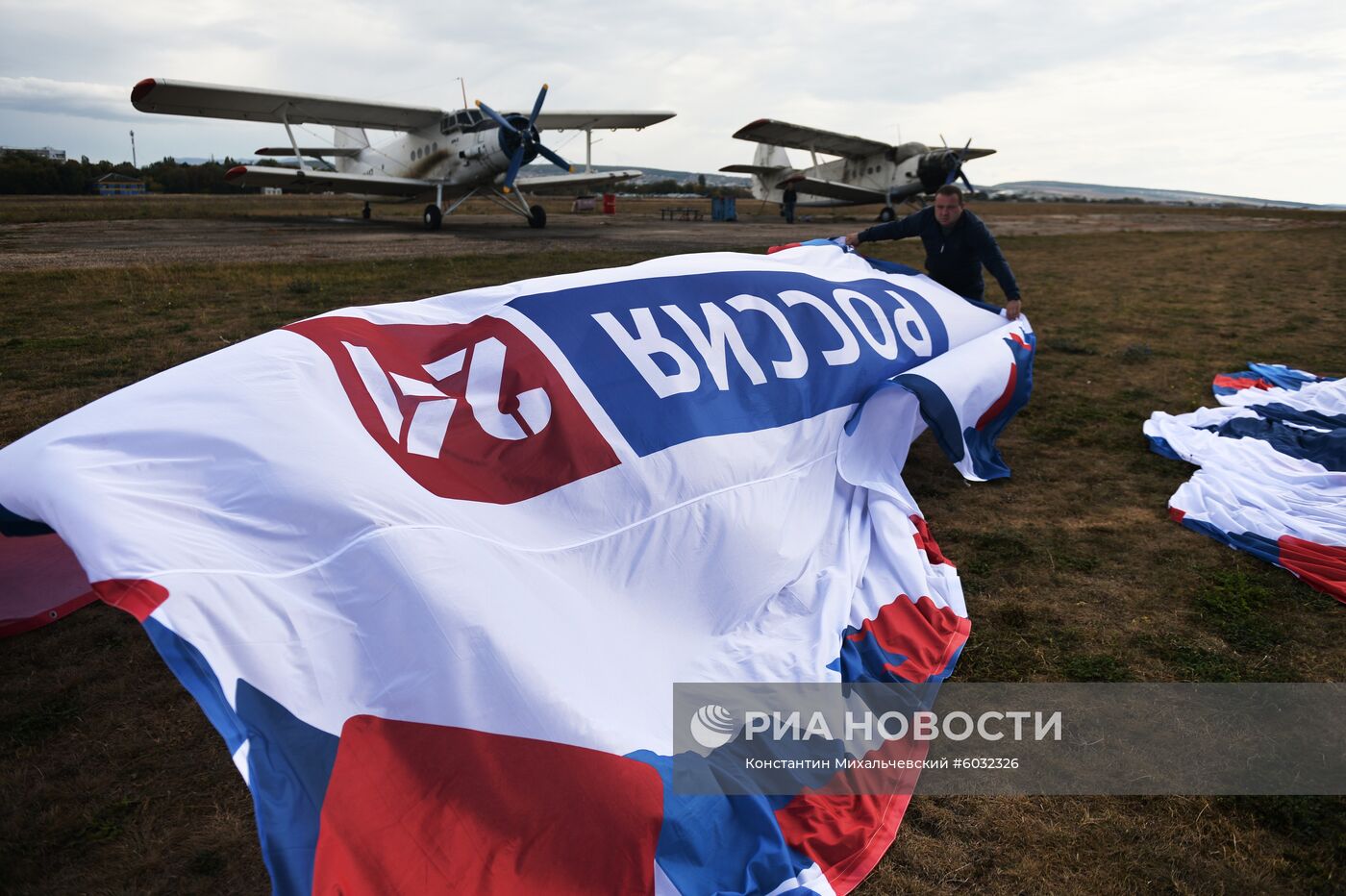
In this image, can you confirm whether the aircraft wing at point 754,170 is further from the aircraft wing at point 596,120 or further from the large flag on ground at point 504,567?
the large flag on ground at point 504,567

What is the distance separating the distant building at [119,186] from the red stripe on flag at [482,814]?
65561mm

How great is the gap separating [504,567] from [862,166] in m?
33.2

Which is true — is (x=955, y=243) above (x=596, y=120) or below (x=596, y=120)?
below

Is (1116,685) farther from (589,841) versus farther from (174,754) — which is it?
(174,754)

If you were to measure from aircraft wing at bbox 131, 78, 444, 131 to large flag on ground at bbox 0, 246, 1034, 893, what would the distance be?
19372 mm

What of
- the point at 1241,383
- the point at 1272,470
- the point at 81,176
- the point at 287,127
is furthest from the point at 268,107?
the point at 81,176

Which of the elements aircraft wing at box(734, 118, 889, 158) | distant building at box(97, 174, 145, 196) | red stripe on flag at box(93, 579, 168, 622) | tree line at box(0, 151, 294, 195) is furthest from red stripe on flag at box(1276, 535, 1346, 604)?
distant building at box(97, 174, 145, 196)

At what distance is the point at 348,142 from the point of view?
2709cm

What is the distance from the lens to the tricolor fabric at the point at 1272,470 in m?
3.95

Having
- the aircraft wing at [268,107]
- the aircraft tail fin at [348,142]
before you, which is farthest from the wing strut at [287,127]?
the aircraft tail fin at [348,142]

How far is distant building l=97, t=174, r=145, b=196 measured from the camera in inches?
2105

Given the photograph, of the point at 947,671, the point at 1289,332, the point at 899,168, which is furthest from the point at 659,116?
the point at 947,671

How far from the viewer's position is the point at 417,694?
6.62 ft

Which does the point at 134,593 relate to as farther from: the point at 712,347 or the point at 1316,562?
the point at 1316,562
